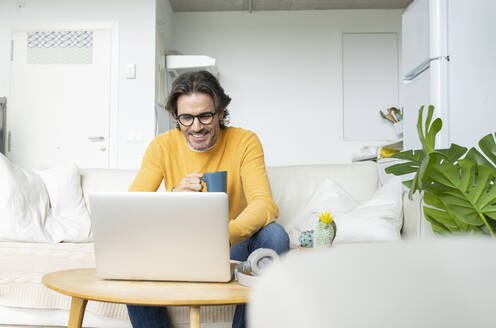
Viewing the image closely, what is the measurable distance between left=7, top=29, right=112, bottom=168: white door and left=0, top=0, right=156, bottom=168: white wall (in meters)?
0.12

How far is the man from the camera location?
1.47 meters

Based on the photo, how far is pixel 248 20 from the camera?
512cm

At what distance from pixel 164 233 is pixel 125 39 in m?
3.59

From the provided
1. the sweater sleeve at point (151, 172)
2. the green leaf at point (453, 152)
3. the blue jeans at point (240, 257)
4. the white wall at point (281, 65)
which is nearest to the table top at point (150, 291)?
the blue jeans at point (240, 257)

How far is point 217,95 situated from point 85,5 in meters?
3.12

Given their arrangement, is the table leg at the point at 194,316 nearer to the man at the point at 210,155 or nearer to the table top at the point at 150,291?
the table top at the point at 150,291

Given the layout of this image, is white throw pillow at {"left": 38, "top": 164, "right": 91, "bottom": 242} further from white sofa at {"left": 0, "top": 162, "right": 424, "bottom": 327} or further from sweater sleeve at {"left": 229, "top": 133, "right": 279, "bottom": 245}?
sweater sleeve at {"left": 229, "top": 133, "right": 279, "bottom": 245}

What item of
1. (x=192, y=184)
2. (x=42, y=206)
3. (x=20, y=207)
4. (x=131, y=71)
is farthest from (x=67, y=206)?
(x=131, y=71)

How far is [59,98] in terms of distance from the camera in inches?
163

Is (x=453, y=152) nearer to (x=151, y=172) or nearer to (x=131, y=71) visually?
(x=151, y=172)

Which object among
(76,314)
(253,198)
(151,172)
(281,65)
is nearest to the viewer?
(76,314)

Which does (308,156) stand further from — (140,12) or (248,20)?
(140,12)

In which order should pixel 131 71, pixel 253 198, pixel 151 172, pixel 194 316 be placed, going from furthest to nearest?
pixel 131 71
pixel 151 172
pixel 253 198
pixel 194 316

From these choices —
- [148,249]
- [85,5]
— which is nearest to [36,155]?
[85,5]
